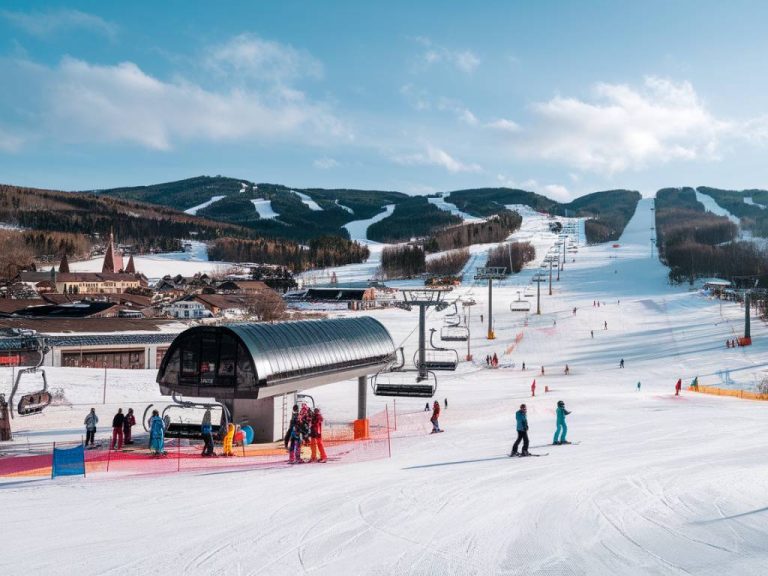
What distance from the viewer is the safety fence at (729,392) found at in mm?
24552

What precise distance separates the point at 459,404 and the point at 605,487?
13.1 metres

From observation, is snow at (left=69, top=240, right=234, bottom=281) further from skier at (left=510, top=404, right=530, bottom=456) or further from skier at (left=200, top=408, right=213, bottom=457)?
skier at (left=510, top=404, right=530, bottom=456)

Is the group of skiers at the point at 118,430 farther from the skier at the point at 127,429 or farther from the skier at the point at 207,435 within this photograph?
the skier at the point at 207,435

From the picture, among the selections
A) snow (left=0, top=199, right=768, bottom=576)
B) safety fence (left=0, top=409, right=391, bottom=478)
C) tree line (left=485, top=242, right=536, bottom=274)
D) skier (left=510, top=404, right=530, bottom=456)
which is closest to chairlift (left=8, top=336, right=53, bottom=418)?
snow (left=0, top=199, right=768, bottom=576)

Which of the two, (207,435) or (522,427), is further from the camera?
(207,435)

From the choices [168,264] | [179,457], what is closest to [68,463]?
[179,457]

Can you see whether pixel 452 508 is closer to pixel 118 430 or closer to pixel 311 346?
pixel 311 346

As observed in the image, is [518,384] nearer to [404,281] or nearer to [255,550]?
[255,550]

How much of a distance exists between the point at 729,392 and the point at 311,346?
18885 millimetres

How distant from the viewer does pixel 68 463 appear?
10617mm

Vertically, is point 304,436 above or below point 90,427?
above

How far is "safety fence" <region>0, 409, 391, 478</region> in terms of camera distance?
11.4m

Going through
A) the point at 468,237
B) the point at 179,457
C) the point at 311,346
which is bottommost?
the point at 179,457

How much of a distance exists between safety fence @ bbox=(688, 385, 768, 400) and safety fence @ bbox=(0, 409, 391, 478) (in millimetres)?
16637
